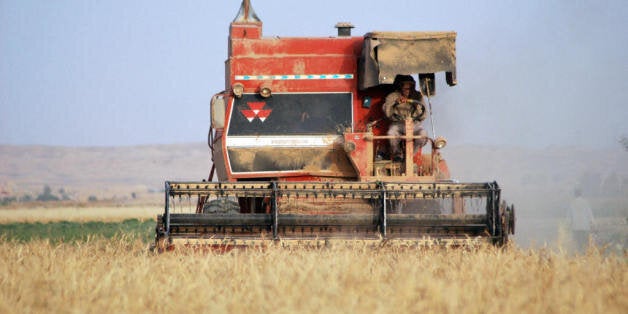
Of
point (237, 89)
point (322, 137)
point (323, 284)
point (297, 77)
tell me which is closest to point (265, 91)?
point (237, 89)

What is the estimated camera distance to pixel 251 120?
45.4 ft

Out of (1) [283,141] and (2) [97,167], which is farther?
(2) [97,167]

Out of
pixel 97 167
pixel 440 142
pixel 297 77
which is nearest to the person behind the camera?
pixel 440 142

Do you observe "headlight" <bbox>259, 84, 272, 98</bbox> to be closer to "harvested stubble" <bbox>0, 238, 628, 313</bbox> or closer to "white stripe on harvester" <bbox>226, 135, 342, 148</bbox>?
"white stripe on harvester" <bbox>226, 135, 342, 148</bbox>

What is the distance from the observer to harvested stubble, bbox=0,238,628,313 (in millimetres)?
7414

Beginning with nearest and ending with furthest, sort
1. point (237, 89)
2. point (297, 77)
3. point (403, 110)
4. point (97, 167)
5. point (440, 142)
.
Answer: point (440, 142), point (403, 110), point (237, 89), point (297, 77), point (97, 167)

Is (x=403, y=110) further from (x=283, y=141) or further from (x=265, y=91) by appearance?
(x=265, y=91)

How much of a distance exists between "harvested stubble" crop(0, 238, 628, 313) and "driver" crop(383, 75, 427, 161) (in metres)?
3.01

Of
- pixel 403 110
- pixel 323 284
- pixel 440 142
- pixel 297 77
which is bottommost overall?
pixel 323 284

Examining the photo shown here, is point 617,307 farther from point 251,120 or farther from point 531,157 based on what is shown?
point 531,157

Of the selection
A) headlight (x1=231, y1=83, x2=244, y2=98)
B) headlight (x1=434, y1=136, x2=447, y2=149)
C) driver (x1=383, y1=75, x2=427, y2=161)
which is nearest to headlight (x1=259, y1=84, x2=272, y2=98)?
headlight (x1=231, y1=83, x2=244, y2=98)

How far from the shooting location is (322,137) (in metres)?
13.8

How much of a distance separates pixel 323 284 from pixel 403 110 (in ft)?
19.5

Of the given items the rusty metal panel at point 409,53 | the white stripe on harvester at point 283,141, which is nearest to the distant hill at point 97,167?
the white stripe on harvester at point 283,141
